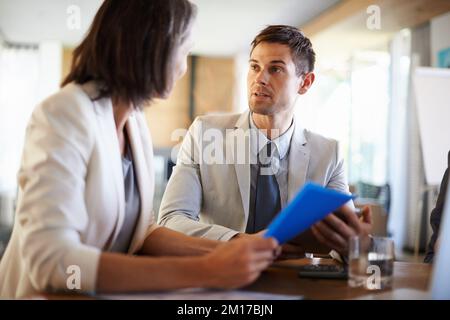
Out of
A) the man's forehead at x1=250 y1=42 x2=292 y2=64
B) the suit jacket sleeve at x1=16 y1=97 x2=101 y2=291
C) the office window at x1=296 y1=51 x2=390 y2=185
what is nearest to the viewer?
the suit jacket sleeve at x1=16 y1=97 x2=101 y2=291

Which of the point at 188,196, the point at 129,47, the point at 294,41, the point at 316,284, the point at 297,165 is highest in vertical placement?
the point at 294,41

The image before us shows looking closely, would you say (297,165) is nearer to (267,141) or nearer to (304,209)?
(267,141)

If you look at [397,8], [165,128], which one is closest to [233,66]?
[165,128]

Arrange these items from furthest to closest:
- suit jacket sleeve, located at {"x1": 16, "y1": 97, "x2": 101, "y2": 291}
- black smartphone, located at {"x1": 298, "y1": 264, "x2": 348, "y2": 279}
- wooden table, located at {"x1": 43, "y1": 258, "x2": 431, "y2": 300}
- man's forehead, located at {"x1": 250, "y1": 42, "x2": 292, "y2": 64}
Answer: man's forehead, located at {"x1": 250, "y1": 42, "x2": 292, "y2": 64} → black smartphone, located at {"x1": 298, "y1": 264, "x2": 348, "y2": 279} → wooden table, located at {"x1": 43, "y1": 258, "x2": 431, "y2": 300} → suit jacket sleeve, located at {"x1": 16, "y1": 97, "x2": 101, "y2": 291}

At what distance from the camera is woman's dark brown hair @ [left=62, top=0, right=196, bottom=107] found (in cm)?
109

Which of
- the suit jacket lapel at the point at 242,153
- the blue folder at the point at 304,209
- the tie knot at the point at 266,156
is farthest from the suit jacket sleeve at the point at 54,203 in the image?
the tie knot at the point at 266,156

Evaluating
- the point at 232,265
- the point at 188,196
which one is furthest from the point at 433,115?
the point at 232,265

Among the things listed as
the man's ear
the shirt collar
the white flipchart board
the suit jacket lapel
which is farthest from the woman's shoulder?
the white flipchart board

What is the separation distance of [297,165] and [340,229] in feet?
2.03

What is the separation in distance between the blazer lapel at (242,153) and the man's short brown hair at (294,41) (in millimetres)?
328

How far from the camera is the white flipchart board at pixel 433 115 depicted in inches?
176

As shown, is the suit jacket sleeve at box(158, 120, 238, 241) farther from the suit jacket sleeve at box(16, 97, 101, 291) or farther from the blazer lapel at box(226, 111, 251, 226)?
the suit jacket sleeve at box(16, 97, 101, 291)

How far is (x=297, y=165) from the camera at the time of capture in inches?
72.8

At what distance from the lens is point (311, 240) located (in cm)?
134
